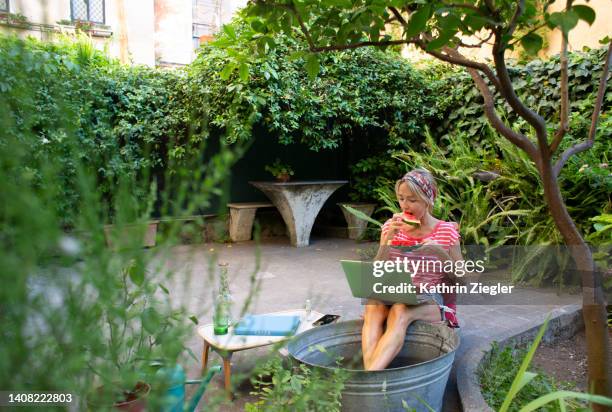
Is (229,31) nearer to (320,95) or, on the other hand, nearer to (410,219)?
(410,219)

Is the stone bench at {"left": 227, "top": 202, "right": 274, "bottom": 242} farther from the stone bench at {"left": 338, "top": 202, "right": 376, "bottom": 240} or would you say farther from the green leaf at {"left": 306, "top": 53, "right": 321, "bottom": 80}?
the green leaf at {"left": 306, "top": 53, "right": 321, "bottom": 80}

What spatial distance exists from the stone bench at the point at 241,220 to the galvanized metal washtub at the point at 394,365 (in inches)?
190

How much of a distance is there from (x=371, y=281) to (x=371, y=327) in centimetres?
25

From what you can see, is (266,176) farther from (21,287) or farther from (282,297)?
(21,287)

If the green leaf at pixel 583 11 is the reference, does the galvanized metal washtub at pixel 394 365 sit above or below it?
below

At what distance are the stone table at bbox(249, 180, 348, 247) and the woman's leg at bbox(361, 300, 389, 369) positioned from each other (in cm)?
430

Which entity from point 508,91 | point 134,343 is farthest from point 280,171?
point 134,343

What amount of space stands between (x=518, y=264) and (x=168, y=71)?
5.18m

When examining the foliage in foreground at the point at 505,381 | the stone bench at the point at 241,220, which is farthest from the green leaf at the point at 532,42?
the stone bench at the point at 241,220

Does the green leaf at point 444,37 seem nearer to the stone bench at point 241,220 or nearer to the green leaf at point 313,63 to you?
the green leaf at point 313,63

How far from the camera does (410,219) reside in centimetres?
312

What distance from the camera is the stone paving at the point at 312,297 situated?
109 inches

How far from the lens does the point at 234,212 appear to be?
7562 mm

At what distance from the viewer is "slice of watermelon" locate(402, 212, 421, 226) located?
306 cm
